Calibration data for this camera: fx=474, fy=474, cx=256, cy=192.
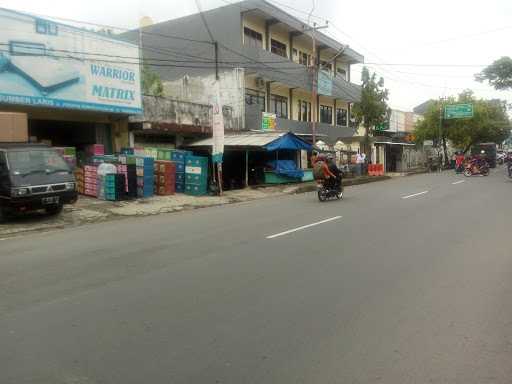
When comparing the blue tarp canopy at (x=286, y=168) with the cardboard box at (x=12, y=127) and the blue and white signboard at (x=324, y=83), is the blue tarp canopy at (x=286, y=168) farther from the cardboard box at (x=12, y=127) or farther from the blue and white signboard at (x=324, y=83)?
the cardboard box at (x=12, y=127)

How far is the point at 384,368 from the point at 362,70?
3170 centimetres

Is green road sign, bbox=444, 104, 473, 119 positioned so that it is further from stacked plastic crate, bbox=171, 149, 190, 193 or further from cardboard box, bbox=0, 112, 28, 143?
cardboard box, bbox=0, 112, 28, 143

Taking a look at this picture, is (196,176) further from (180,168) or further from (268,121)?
(268,121)

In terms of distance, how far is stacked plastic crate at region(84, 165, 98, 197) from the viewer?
16.8m

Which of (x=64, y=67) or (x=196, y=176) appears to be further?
(x=196, y=176)

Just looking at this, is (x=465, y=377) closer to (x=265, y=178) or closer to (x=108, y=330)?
(x=108, y=330)

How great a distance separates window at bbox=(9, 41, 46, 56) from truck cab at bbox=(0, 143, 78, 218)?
4.10m

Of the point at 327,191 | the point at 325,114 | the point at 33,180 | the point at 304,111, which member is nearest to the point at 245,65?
the point at 304,111

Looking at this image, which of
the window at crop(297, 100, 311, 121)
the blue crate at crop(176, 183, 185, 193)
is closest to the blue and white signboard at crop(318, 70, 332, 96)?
the window at crop(297, 100, 311, 121)

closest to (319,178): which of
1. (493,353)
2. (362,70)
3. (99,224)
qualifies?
(99,224)

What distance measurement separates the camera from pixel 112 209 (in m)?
14.8

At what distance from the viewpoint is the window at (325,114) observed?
37.2 metres

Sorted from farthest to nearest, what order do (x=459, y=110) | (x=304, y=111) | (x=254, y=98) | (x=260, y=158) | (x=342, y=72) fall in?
(x=459, y=110), (x=342, y=72), (x=304, y=111), (x=254, y=98), (x=260, y=158)

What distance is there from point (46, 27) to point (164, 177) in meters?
6.57
